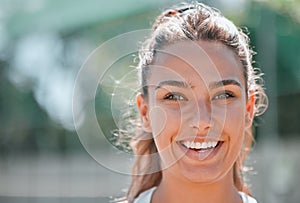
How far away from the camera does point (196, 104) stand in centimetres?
116

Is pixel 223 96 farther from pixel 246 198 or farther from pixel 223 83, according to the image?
pixel 246 198

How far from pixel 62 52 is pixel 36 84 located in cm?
26

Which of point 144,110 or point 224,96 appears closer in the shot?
point 224,96

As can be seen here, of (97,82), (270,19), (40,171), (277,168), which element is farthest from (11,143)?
(97,82)

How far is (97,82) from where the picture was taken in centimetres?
146

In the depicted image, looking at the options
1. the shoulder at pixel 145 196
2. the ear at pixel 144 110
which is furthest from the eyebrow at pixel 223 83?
the shoulder at pixel 145 196

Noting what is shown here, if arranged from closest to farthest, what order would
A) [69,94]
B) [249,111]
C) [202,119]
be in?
1. [202,119]
2. [249,111]
3. [69,94]

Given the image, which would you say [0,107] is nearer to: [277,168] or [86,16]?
[86,16]

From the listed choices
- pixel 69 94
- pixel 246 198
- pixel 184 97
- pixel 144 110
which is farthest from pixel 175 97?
pixel 69 94

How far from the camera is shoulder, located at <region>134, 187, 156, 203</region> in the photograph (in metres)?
1.36

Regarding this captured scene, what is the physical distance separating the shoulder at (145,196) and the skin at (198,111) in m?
0.09

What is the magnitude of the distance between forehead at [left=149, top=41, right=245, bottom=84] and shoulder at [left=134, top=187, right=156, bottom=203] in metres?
0.23

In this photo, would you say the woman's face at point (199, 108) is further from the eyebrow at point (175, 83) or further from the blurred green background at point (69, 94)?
the blurred green background at point (69, 94)

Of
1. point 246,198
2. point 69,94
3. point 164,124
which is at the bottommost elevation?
point 246,198
